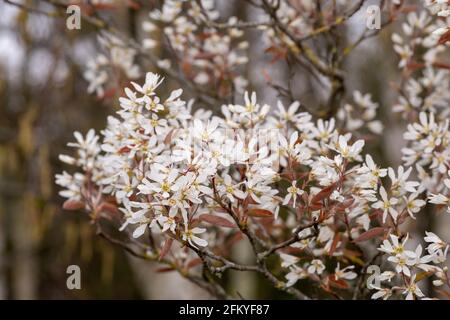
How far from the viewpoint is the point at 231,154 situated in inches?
58.4

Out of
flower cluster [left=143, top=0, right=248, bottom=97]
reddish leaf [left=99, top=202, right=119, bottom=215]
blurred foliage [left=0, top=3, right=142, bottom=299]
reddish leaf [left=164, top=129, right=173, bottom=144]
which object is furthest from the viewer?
blurred foliage [left=0, top=3, right=142, bottom=299]

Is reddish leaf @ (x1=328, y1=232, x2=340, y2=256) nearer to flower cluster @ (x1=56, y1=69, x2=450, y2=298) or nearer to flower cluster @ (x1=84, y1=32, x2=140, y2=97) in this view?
flower cluster @ (x1=56, y1=69, x2=450, y2=298)

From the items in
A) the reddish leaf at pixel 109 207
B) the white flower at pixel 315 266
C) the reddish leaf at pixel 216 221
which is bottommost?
the white flower at pixel 315 266

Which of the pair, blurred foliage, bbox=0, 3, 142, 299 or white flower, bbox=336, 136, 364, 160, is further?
blurred foliage, bbox=0, 3, 142, 299

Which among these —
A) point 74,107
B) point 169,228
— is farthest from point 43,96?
point 169,228

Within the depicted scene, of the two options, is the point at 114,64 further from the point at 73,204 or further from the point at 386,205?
the point at 386,205

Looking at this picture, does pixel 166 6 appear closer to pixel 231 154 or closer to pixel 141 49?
pixel 141 49

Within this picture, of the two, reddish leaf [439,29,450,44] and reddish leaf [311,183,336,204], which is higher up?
reddish leaf [439,29,450,44]

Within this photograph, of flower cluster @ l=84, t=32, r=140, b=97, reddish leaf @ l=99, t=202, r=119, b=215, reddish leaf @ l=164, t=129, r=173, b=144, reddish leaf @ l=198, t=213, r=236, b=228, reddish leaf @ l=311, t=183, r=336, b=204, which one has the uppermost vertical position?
flower cluster @ l=84, t=32, r=140, b=97

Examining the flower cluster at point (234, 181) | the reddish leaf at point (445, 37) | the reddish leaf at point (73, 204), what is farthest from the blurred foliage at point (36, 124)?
the reddish leaf at point (445, 37)

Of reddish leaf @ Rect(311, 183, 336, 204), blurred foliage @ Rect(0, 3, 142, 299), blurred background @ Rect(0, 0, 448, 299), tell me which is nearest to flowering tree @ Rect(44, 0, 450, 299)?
reddish leaf @ Rect(311, 183, 336, 204)

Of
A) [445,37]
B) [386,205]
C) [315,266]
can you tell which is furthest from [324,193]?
[445,37]

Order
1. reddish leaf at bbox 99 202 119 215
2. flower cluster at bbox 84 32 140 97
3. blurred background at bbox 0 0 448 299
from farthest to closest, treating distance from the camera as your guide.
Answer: blurred background at bbox 0 0 448 299
flower cluster at bbox 84 32 140 97
reddish leaf at bbox 99 202 119 215

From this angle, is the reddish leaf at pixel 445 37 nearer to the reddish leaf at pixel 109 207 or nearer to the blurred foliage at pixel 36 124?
the reddish leaf at pixel 109 207
